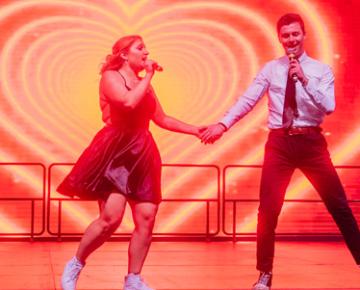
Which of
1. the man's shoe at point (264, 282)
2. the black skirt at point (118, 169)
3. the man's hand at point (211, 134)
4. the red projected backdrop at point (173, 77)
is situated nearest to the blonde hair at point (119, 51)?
the black skirt at point (118, 169)

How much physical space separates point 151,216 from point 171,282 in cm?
119

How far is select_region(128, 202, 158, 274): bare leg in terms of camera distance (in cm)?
498

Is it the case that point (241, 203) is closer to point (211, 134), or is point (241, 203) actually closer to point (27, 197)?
point (27, 197)

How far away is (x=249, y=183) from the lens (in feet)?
33.6

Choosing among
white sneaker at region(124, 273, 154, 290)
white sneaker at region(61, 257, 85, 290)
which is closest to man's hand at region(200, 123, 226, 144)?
white sneaker at region(124, 273, 154, 290)

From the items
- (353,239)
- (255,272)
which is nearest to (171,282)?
(255,272)

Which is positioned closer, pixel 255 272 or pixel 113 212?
pixel 113 212

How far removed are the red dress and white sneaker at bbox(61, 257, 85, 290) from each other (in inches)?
14.5

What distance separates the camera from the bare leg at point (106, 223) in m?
4.95

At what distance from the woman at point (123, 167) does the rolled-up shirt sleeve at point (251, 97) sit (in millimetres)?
630

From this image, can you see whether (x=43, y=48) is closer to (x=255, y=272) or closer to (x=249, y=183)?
(x=249, y=183)

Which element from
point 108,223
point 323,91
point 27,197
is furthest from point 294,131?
point 27,197

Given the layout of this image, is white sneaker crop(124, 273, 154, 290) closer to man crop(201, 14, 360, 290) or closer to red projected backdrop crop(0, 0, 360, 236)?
man crop(201, 14, 360, 290)

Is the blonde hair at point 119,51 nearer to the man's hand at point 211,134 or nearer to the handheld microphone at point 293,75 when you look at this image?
the man's hand at point 211,134
